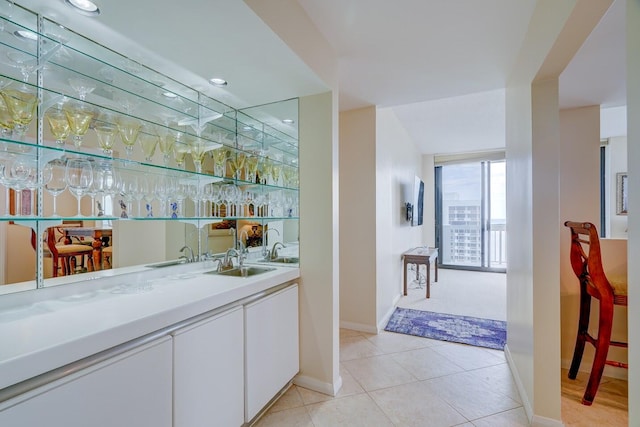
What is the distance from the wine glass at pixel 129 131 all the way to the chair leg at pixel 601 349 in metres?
3.35

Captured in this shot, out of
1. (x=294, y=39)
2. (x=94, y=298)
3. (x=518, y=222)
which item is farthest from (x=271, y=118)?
(x=518, y=222)

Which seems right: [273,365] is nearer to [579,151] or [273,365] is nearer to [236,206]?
[236,206]

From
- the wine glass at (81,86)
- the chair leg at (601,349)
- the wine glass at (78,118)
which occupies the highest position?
the wine glass at (81,86)

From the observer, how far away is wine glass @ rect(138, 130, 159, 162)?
1841 mm

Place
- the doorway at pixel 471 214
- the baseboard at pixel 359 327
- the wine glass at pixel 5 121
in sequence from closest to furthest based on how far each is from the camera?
1. the wine glass at pixel 5 121
2. the baseboard at pixel 359 327
3. the doorway at pixel 471 214

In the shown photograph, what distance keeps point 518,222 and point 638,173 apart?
1412 mm

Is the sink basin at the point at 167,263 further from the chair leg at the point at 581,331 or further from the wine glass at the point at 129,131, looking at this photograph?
the chair leg at the point at 581,331

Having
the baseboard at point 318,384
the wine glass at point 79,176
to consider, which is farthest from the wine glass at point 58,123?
the baseboard at point 318,384

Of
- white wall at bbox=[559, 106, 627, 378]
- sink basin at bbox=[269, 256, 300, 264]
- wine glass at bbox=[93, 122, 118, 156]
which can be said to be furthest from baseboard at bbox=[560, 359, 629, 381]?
wine glass at bbox=[93, 122, 118, 156]

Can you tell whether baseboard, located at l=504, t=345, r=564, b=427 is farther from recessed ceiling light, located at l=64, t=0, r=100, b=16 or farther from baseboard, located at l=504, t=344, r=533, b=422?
recessed ceiling light, located at l=64, t=0, r=100, b=16

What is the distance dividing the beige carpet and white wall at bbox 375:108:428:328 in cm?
44

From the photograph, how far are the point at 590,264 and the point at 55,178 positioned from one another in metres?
3.30

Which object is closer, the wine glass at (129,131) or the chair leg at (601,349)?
the wine glass at (129,131)

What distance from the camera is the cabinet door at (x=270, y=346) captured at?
5.49 feet
